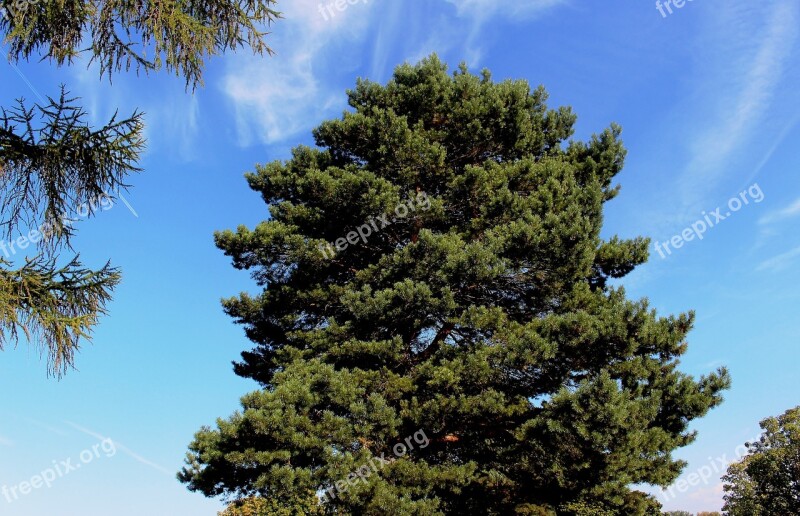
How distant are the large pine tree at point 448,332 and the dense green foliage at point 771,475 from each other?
25.2m

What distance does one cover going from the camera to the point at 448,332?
13812 mm

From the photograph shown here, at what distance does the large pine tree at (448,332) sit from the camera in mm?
10727

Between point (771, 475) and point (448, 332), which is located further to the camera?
point (771, 475)

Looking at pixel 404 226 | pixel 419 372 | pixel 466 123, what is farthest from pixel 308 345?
pixel 466 123

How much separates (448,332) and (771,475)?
1138 inches

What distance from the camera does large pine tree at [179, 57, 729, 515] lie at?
10.7 meters

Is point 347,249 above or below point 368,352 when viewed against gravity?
above

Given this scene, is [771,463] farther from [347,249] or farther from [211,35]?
[211,35]

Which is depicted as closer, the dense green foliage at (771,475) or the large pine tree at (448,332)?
the large pine tree at (448,332)

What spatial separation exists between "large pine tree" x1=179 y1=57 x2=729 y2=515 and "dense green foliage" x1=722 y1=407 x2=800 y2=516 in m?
25.2

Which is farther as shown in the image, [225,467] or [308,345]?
[308,345]

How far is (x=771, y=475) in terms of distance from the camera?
3166 cm

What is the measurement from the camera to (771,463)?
31641 mm

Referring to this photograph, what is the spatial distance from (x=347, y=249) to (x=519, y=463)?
267 inches
